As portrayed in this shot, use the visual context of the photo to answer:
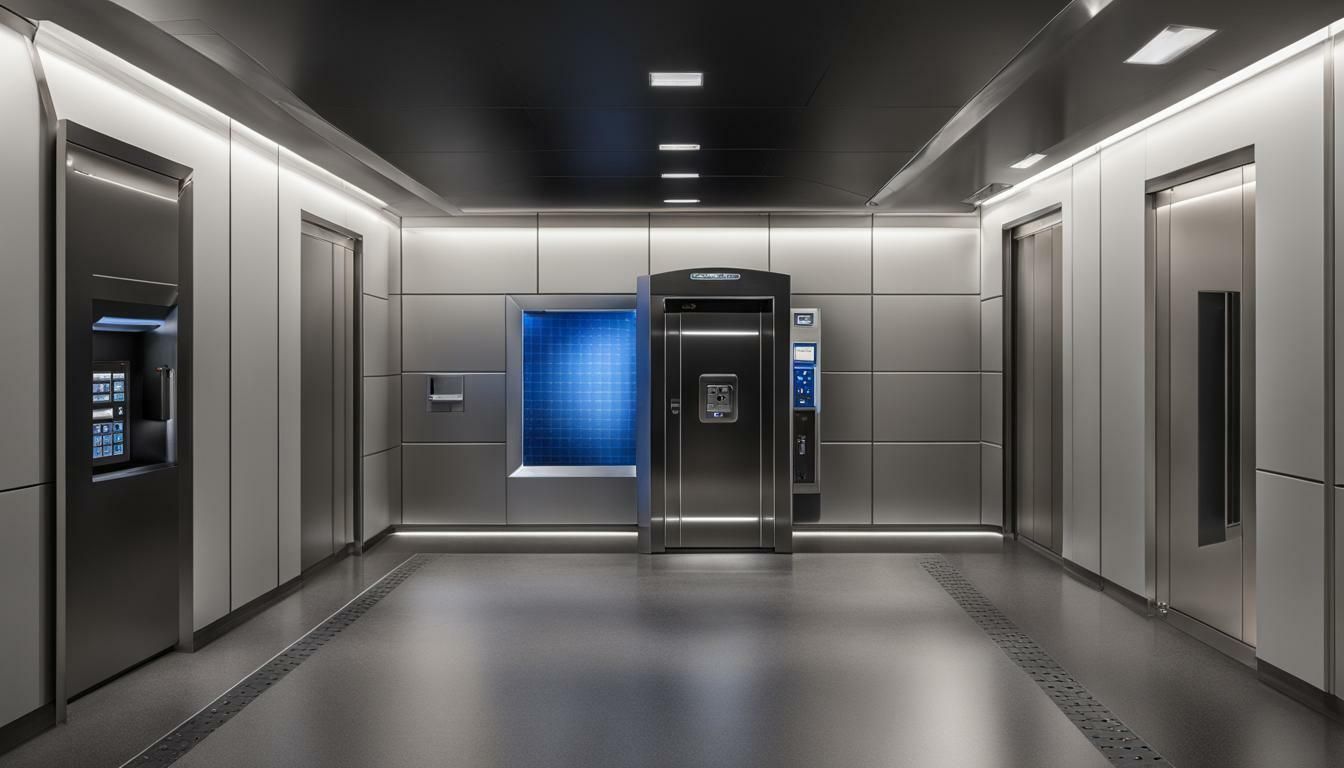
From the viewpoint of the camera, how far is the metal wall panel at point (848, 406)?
7.84 m

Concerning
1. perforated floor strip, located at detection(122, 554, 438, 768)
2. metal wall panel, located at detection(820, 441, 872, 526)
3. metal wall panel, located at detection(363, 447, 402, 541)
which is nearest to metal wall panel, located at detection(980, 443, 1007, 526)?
metal wall panel, located at detection(820, 441, 872, 526)

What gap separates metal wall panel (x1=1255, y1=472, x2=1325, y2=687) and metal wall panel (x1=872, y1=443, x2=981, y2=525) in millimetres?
3618

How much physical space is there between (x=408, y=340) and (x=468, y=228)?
3.84 feet

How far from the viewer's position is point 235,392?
4996mm

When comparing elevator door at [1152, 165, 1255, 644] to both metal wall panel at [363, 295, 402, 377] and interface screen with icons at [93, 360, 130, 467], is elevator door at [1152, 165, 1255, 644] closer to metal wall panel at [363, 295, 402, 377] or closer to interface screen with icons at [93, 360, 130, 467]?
interface screen with icons at [93, 360, 130, 467]

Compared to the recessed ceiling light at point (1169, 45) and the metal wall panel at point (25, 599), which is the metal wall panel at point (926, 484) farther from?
the metal wall panel at point (25, 599)

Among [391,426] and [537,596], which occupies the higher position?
[391,426]

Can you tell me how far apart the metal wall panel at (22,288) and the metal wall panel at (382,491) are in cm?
363

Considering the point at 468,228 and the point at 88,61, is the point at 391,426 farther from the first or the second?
the point at 88,61

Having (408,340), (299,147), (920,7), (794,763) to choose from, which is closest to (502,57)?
(920,7)

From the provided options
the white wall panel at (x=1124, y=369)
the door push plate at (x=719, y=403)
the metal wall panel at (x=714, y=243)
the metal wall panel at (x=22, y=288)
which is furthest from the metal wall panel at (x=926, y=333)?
the metal wall panel at (x=22, y=288)

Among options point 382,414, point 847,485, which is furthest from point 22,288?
point 847,485

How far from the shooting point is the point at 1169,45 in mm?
3582

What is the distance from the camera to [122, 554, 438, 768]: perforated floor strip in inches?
129
